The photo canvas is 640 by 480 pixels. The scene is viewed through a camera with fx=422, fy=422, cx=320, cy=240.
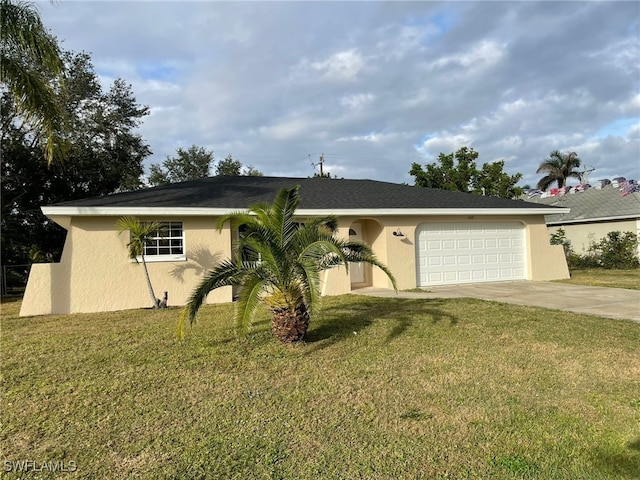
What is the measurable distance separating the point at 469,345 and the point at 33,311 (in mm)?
10366

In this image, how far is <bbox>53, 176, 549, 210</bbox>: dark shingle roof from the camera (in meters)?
12.0

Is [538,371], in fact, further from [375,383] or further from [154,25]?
[154,25]

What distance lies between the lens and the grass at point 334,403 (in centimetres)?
335

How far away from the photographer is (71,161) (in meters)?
20.4

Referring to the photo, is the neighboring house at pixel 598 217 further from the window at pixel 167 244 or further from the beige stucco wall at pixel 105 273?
the window at pixel 167 244

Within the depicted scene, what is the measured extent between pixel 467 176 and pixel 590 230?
8952mm

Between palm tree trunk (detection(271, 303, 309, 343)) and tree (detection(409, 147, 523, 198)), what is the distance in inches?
934

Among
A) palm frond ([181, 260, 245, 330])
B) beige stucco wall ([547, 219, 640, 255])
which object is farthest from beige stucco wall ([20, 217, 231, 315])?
beige stucco wall ([547, 219, 640, 255])

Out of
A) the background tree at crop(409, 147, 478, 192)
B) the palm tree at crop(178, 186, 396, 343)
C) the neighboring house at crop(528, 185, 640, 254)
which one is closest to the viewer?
the palm tree at crop(178, 186, 396, 343)

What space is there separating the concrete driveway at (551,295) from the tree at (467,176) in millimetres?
13692

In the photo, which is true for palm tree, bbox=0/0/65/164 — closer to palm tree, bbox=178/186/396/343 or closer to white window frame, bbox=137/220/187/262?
white window frame, bbox=137/220/187/262

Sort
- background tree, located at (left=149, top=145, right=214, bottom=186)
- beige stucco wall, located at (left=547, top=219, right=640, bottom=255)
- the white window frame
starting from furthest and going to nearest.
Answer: background tree, located at (left=149, top=145, right=214, bottom=186) → beige stucco wall, located at (left=547, top=219, right=640, bottom=255) → the white window frame

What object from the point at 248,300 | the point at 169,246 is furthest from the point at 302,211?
the point at 248,300

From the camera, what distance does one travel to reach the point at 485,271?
50.5 feet
